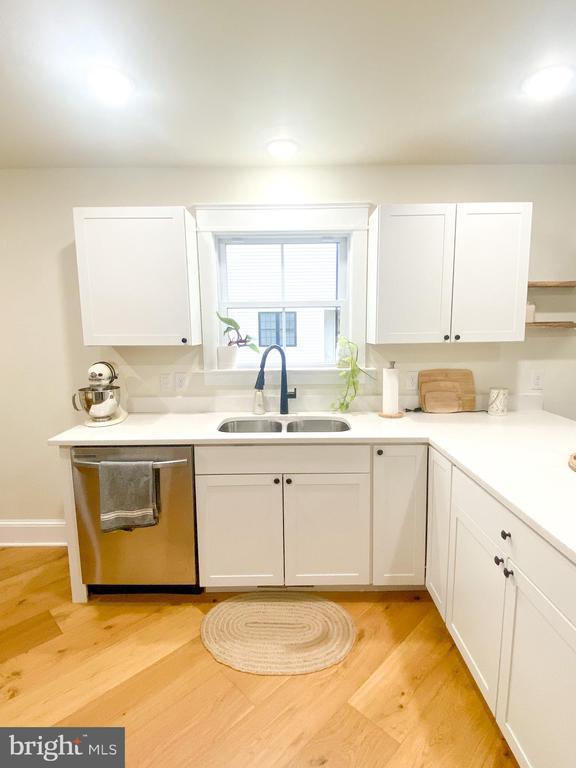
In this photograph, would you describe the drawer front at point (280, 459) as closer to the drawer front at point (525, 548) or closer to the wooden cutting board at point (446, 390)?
the drawer front at point (525, 548)

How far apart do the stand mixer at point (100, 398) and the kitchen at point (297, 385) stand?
3cm

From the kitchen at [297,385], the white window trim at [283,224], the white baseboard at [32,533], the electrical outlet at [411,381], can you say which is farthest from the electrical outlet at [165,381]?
the electrical outlet at [411,381]

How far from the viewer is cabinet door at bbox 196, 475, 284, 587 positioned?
71.6 inches

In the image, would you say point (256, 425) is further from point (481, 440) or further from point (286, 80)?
point (286, 80)

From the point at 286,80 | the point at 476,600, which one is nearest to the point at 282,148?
the point at 286,80

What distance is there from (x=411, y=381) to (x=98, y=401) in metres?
1.85

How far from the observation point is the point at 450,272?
2.00 m

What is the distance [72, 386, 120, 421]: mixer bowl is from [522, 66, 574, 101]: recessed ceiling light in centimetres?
235

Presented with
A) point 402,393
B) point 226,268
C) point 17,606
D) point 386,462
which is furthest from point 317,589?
point 226,268

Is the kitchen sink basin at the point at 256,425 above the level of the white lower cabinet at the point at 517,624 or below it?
above

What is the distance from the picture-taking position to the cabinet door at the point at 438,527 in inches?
→ 63.1

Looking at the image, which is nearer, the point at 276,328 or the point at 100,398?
the point at 100,398

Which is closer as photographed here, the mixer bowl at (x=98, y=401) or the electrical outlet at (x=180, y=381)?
the mixer bowl at (x=98, y=401)

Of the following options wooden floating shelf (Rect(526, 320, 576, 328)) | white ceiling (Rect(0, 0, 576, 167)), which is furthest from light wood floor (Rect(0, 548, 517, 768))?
white ceiling (Rect(0, 0, 576, 167))
